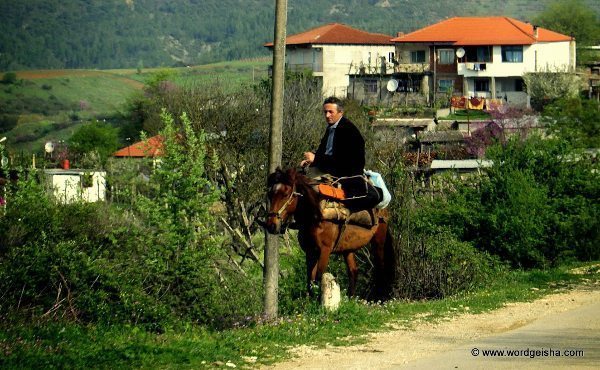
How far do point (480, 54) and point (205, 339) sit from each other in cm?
9564

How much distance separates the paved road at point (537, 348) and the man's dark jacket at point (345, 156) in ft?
12.8

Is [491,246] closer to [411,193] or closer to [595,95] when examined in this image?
[411,193]

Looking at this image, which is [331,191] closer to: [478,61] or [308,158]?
Answer: [308,158]

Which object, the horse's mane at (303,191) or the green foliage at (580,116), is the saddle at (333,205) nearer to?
the horse's mane at (303,191)

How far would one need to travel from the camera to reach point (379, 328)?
51.7 feet

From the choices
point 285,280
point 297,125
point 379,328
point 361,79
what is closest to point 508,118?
point 361,79

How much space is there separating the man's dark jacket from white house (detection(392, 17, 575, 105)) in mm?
83544

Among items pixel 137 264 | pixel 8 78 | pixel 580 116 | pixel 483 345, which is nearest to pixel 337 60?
pixel 580 116

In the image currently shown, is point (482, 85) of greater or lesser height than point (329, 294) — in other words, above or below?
above

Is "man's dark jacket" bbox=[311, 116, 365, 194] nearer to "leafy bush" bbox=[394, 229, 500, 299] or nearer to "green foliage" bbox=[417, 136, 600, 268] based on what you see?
"leafy bush" bbox=[394, 229, 500, 299]

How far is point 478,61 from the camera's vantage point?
10712 centimetres

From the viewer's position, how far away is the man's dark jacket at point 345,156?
723 inches

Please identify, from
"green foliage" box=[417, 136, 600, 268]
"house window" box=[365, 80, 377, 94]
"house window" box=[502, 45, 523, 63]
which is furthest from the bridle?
→ "house window" box=[502, 45, 523, 63]

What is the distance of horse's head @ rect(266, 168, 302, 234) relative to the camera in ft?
57.1
